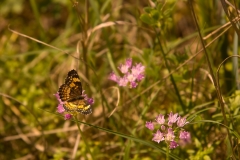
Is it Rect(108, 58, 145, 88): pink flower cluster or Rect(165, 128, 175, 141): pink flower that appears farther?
Rect(108, 58, 145, 88): pink flower cluster

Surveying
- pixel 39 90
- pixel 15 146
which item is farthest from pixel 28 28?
pixel 15 146

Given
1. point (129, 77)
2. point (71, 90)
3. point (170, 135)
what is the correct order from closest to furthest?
point (170, 135) → point (71, 90) → point (129, 77)

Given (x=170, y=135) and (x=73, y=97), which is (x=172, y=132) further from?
(x=73, y=97)

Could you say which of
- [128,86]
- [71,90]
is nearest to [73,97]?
[71,90]

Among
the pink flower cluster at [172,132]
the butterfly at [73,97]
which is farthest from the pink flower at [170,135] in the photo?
the butterfly at [73,97]

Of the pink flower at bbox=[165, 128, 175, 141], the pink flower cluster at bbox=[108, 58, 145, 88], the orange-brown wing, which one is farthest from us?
the pink flower cluster at bbox=[108, 58, 145, 88]

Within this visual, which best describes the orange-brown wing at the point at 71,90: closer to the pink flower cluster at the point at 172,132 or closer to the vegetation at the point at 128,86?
the vegetation at the point at 128,86

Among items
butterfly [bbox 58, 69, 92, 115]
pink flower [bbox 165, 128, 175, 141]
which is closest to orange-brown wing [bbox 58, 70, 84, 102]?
butterfly [bbox 58, 69, 92, 115]

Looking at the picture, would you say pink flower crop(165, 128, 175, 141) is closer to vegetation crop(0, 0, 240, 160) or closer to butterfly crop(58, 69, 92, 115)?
vegetation crop(0, 0, 240, 160)

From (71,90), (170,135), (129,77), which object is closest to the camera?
(170,135)
